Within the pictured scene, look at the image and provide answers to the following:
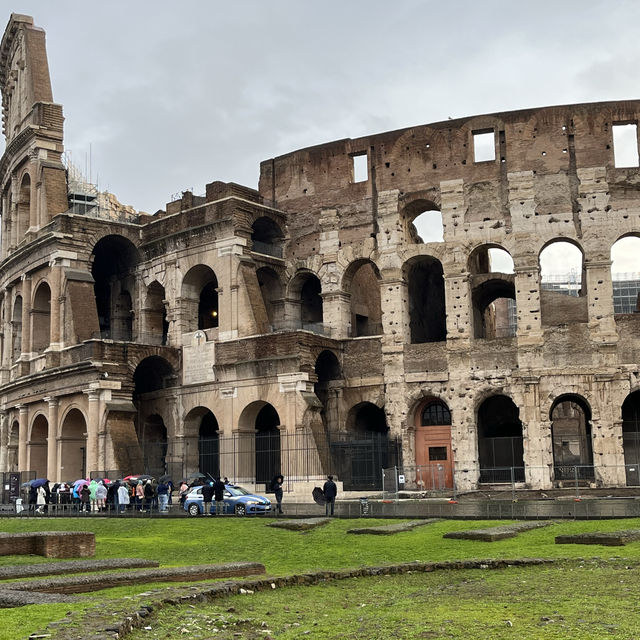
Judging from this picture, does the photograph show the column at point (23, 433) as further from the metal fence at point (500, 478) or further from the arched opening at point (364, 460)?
the metal fence at point (500, 478)

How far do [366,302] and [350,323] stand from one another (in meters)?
3.46

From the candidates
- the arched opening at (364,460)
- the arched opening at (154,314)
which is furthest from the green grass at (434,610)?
the arched opening at (154,314)

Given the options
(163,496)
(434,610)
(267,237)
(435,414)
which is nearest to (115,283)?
(267,237)

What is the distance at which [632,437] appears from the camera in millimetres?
31828

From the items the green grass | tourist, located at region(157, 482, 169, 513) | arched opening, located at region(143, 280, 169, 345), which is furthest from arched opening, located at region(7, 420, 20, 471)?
the green grass

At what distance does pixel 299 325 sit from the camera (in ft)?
122

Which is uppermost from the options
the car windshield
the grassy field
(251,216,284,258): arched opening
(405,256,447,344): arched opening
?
(251,216,284,258): arched opening

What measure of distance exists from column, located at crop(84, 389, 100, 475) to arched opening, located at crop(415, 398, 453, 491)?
1187 centimetres

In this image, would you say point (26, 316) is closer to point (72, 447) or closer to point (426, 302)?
point (72, 447)

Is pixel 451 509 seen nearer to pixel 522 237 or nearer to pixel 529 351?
pixel 529 351

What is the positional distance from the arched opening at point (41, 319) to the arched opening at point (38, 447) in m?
3.15

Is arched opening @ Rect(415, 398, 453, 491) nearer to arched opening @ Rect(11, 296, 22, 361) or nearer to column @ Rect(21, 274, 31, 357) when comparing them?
column @ Rect(21, 274, 31, 357)

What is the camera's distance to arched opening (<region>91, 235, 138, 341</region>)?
40531 millimetres

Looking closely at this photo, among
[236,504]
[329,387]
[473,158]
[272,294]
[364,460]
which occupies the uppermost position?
[473,158]
